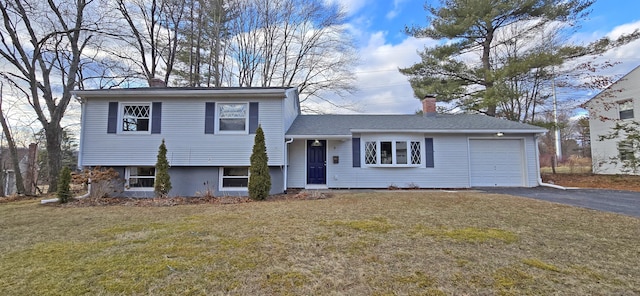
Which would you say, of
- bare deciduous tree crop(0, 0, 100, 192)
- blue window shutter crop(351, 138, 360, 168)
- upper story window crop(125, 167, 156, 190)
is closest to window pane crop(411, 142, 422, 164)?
blue window shutter crop(351, 138, 360, 168)

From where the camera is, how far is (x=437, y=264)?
314 centimetres

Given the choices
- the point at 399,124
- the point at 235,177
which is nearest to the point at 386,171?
the point at 399,124

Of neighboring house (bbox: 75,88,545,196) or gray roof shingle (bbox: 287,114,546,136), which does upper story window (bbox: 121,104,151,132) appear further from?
gray roof shingle (bbox: 287,114,546,136)

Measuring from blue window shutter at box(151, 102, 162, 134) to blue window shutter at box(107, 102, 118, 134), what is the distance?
123 cm

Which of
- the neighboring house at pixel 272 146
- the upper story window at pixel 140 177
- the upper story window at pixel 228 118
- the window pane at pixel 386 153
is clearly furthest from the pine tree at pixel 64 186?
the window pane at pixel 386 153

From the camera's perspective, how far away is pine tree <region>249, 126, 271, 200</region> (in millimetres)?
8438

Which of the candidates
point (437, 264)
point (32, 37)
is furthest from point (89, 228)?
point (32, 37)

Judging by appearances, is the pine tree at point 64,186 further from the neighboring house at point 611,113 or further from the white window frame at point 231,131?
the neighboring house at point 611,113

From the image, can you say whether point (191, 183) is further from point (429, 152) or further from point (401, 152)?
point (429, 152)

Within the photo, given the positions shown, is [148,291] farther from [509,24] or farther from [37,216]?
[509,24]

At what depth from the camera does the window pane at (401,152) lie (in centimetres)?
1109

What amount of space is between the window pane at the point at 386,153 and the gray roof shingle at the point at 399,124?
2.20 feet

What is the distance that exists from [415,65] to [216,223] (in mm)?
15297

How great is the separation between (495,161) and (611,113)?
38.2ft
